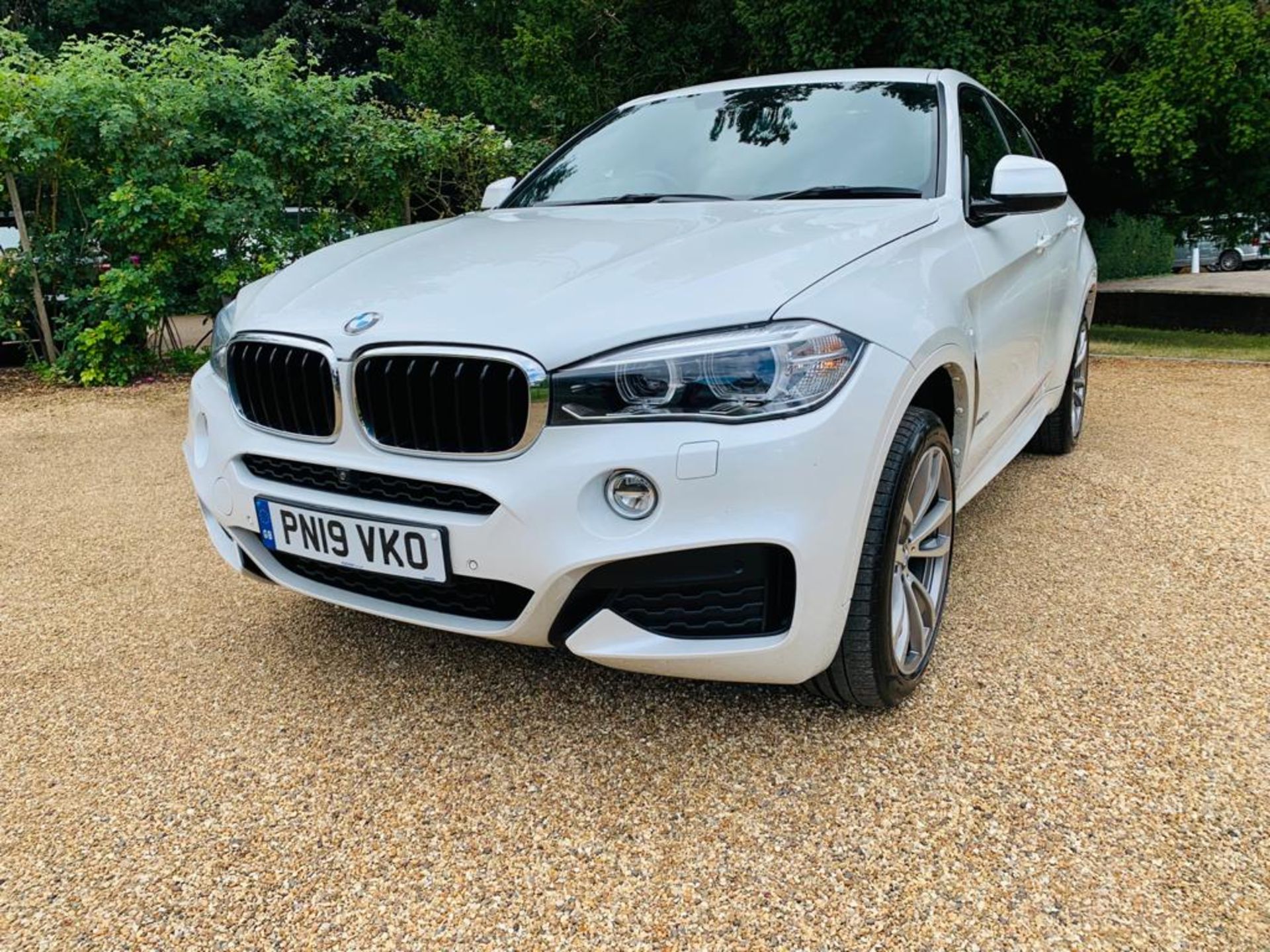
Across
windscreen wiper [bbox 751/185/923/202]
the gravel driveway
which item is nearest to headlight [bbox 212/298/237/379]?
the gravel driveway

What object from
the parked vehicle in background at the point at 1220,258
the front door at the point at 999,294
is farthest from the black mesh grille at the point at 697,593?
the parked vehicle in background at the point at 1220,258

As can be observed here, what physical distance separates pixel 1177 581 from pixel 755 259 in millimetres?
2027

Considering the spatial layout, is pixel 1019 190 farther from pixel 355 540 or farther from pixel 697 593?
pixel 355 540

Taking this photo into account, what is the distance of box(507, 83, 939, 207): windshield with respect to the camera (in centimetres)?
286

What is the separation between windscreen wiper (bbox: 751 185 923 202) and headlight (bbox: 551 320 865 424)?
1.04 m

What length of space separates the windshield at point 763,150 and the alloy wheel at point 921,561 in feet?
2.82

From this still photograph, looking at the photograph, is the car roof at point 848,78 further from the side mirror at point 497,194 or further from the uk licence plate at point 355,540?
the uk licence plate at point 355,540

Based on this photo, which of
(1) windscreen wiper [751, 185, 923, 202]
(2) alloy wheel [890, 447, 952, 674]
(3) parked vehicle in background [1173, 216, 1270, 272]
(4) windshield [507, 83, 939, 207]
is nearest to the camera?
(2) alloy wheel [890, 447, 952, 674]

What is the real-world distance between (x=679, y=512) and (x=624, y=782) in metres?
0.68

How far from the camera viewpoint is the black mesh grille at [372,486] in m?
1.98

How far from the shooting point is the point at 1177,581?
318cm

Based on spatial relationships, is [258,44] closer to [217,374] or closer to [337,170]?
[337,170]

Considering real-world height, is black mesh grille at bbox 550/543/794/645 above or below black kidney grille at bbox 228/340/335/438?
below

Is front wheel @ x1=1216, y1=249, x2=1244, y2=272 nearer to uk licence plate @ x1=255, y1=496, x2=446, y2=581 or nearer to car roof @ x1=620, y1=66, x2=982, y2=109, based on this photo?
car roof @ x1=620, y1=66, x2=982, y2=109
